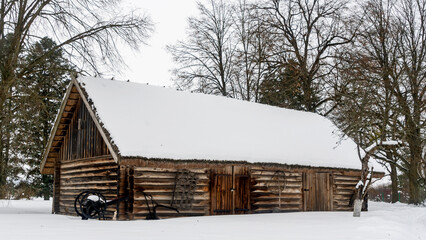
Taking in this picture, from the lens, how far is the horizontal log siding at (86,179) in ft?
54.5

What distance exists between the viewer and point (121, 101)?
18.2 metres

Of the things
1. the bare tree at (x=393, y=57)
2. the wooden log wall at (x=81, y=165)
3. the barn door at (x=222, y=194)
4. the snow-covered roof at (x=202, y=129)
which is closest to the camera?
the snow-covered roof at (x=202, y=129)

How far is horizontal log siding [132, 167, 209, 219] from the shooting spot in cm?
1611

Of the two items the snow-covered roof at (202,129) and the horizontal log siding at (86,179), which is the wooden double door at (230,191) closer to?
the snow-covered roof at (202,129)

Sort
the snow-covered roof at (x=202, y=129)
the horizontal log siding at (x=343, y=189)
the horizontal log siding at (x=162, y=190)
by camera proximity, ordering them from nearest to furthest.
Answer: the horizontal log siding at (x=162, y=190)
the snow-covered roof at (x=202, y=129)
the horizontal log siding at (x=343, y=189)

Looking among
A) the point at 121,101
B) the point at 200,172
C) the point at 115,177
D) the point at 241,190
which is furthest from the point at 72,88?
the point at 241,190

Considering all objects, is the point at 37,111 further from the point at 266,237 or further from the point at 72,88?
the point at 266,237

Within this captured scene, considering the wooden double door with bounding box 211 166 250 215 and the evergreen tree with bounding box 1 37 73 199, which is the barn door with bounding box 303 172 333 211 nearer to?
the wooden double door with bounding box 211 166 250 215

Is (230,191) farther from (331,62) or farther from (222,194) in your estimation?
(331,62)

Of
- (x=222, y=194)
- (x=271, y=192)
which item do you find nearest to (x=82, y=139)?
(x=222, y=194)

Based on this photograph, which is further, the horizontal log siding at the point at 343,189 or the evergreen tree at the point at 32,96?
the horizontal log siding at the point at 343,189

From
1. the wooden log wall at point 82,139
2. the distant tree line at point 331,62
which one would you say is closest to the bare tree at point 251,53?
the distant tree line at point 331,62

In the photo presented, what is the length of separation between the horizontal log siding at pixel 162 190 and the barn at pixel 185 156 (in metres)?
0.04

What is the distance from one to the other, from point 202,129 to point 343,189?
8.18 metres
